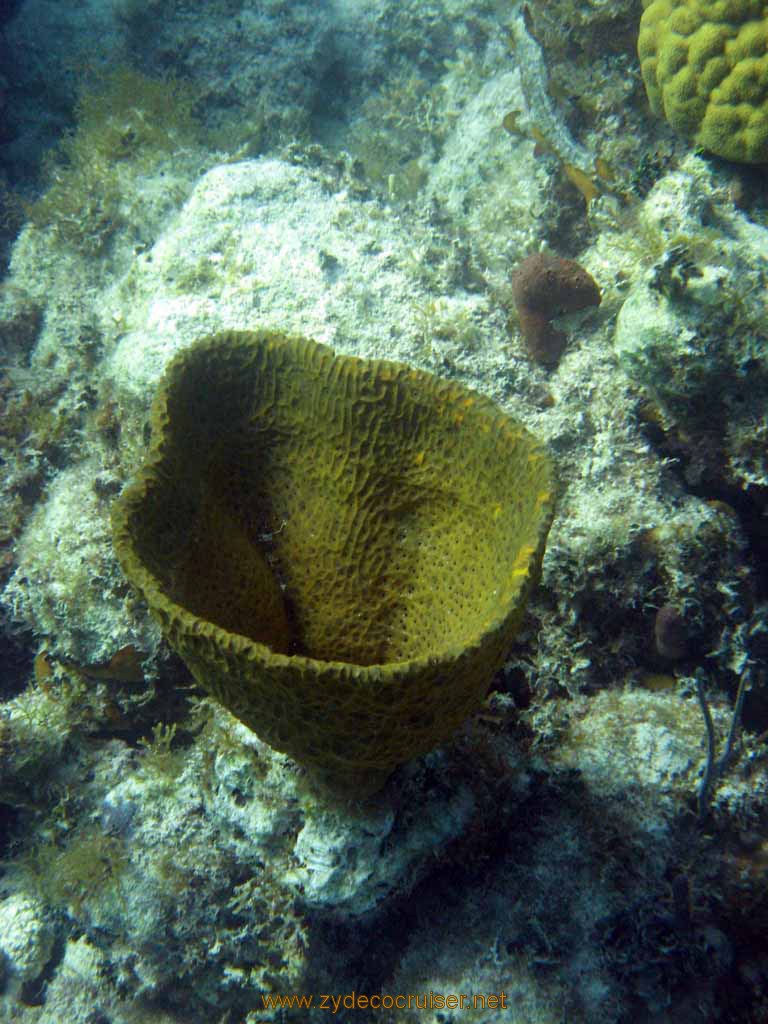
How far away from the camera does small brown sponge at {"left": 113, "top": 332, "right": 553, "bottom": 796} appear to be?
1733 mm

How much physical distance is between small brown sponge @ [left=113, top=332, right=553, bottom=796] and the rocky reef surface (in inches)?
27.5

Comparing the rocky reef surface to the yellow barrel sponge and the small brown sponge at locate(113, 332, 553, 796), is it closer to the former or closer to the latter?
the yellow barrel sponge

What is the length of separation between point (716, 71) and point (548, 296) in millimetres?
1627

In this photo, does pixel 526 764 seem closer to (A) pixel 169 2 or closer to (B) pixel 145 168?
(B) pixel 145 168

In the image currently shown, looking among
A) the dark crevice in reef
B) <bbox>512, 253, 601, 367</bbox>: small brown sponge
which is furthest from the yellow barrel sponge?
the dark crevice in reef

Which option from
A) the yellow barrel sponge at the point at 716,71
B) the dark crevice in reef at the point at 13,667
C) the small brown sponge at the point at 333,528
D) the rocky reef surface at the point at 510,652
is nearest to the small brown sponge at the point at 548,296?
the rocky reef surface at the point at 510,652

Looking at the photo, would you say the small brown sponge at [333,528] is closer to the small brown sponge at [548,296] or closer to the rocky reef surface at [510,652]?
the rocky reef surface at [510,652]

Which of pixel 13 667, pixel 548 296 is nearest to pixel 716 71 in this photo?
pixel 548 296

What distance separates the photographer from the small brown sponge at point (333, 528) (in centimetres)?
173

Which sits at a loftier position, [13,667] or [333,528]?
[333,528]

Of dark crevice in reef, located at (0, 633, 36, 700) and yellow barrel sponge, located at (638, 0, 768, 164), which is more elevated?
yellow barrel sponge, located at (638, 0, 768, 164)

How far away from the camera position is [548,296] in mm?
3619

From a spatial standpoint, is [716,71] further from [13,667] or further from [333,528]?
[13,667]

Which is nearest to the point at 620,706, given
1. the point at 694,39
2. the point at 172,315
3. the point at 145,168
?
the point at 172,315
